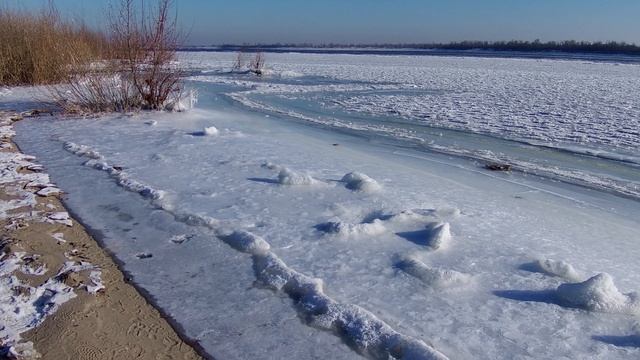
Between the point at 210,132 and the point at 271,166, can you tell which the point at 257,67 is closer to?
the point at 210,132

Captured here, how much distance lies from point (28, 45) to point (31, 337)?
48.3 feet

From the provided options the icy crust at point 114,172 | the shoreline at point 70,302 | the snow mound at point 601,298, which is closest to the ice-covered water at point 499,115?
the snow mound at point 601,298

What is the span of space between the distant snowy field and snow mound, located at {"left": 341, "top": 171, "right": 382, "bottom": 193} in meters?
0.02

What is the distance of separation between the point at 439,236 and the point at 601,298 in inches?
47.6

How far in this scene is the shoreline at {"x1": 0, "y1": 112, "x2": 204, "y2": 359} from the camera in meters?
2.70

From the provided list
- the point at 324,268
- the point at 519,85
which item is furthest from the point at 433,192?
the point at 519,85

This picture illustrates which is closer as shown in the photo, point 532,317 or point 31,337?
point 31,337

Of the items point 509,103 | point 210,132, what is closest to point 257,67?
point 509,103

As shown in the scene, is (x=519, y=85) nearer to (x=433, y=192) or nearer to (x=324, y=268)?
(x=433, y=192)

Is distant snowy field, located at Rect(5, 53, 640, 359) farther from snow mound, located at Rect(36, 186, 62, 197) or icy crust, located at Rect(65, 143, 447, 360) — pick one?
snow mound, located at Rect(36, 186, 62, 197)

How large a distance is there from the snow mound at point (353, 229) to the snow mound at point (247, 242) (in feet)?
1.87

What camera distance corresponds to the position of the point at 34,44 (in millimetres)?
14984

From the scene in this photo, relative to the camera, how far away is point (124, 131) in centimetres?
884

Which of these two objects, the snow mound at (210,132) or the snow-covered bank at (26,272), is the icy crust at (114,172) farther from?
the snow mound at (210,132)
